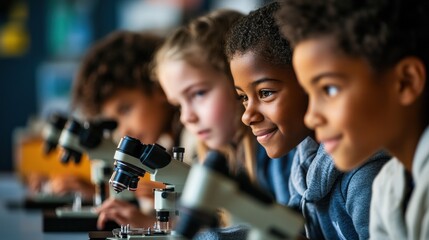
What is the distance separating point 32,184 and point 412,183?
2925 mm

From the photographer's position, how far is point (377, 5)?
112 centimetres

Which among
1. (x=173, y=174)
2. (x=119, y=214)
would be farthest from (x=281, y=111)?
(x=119, y=214)

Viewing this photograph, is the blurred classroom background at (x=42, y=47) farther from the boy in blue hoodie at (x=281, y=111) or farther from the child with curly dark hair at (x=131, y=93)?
the boy in blue hoodie at (x=281, y=111)

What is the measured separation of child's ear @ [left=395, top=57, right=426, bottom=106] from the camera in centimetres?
113

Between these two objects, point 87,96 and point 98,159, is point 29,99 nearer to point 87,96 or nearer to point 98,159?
point 87,96

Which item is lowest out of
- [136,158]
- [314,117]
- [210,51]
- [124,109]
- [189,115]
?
[314,117]

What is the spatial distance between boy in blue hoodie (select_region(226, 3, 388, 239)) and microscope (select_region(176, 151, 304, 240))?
53 cm

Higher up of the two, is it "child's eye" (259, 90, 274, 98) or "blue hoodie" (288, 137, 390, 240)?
"child's eye" (259, 90, 274, 98)

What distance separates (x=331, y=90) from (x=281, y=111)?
1.64ft

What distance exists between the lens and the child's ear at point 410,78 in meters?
1.13

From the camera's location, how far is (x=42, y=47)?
322 inches

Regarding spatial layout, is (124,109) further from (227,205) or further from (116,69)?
(227,205)

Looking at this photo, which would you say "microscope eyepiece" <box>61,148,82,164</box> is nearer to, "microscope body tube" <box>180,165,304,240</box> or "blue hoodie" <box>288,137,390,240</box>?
"blue hoodie" <box>288,137,390,240</box>

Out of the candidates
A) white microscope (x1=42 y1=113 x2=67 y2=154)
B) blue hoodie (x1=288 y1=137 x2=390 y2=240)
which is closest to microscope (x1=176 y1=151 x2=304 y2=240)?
blue hoodie (x1=288 y1=137 x2=390 y2=240)
